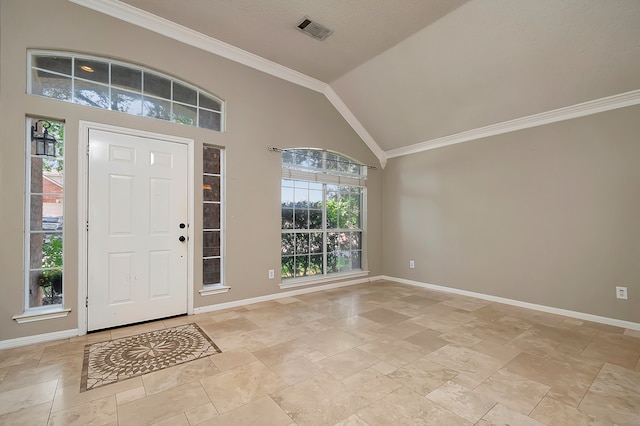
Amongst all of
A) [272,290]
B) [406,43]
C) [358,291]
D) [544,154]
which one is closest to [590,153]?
[544,154]

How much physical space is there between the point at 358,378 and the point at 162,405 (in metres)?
1.32

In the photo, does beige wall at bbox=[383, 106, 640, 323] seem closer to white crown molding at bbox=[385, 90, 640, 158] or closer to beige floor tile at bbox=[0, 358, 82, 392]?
white crown molding at bbox=[385, 90, 640, 158]

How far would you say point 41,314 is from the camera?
265 centimetres

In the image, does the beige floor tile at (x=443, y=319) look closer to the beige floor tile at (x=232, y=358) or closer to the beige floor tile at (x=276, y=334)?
the beige floor tile at (x=276, y=334)

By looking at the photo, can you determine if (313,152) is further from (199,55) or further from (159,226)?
(159,226)

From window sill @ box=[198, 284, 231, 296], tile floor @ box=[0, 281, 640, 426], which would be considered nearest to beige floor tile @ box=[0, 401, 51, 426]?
tile floor @ box=[0, 281, 640, 426]

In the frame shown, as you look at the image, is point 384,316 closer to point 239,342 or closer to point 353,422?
point 239,342

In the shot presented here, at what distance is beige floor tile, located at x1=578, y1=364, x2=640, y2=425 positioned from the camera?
172cm

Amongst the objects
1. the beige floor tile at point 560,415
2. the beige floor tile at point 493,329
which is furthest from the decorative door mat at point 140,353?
the beige floor tile at point 493,329

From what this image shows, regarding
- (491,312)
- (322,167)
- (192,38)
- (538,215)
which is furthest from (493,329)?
(192,38)

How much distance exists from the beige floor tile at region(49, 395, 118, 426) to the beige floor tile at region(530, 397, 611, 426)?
2536 mm

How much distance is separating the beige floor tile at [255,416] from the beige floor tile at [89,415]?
58cm

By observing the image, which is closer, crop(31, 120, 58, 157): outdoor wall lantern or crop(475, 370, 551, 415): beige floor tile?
crop(475, 370, 551, 415): beige floor tile

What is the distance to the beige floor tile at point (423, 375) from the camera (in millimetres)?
2006
